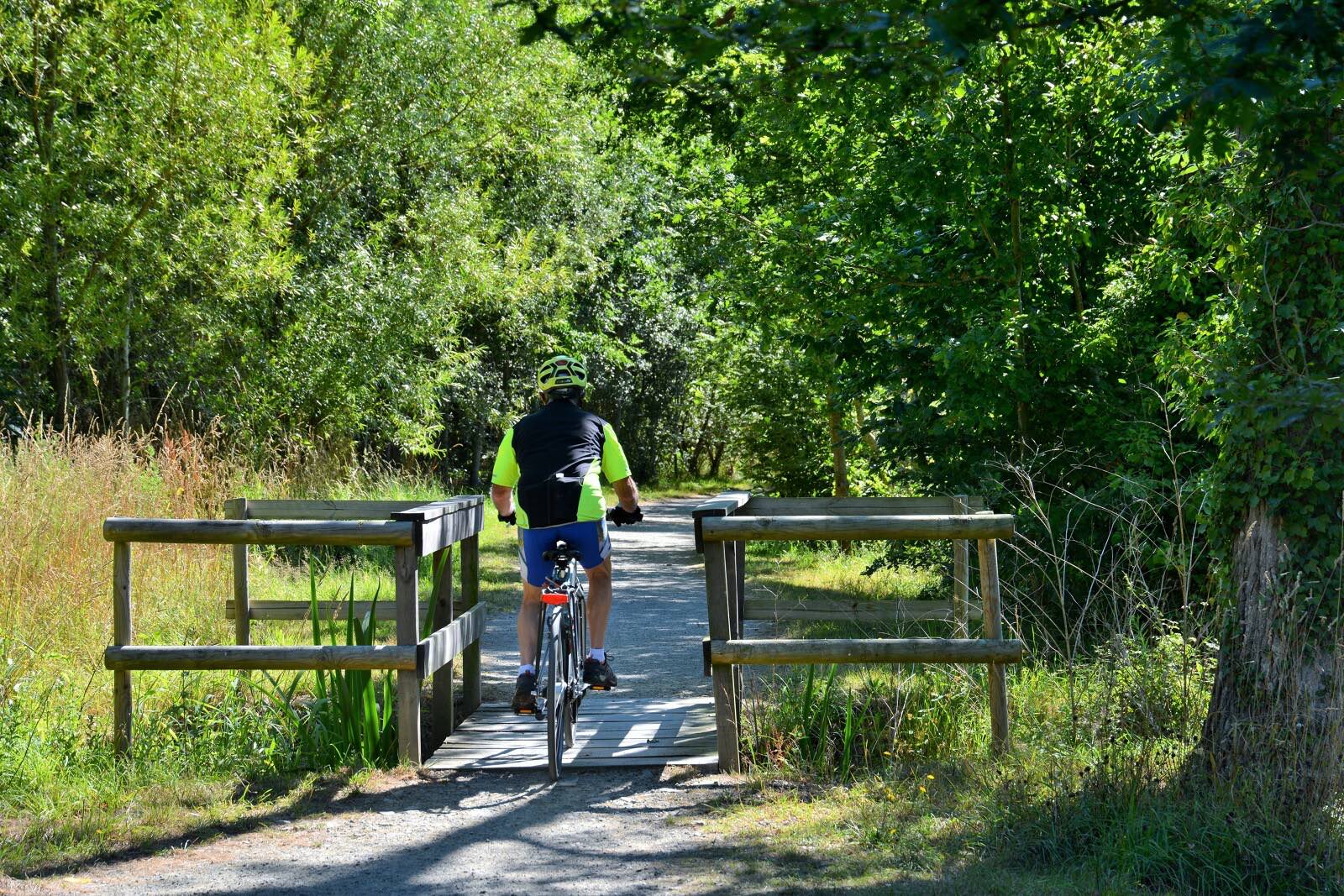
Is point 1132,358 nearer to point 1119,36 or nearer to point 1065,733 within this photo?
point 1119,36

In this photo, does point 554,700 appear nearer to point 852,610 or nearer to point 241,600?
point 852,610

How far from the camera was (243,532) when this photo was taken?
6.69 meters

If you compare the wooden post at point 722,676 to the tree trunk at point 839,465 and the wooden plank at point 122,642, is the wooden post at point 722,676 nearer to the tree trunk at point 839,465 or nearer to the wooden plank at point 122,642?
the wooden plank at point 122,642

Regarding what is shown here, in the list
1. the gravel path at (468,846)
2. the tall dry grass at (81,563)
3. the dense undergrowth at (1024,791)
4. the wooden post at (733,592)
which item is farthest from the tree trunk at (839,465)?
the gravel path at (468,846)

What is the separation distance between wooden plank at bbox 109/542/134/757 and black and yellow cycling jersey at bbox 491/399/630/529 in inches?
80.5

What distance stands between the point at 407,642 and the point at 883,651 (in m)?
2.48

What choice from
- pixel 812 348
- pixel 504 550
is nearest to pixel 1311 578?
pixel 812 348

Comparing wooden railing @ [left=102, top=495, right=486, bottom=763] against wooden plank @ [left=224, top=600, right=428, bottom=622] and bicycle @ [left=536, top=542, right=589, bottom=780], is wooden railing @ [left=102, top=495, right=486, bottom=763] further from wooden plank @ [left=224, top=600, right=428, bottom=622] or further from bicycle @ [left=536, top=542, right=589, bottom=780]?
wooden plank @ [left=224, top=600, right=428, bottom=622]

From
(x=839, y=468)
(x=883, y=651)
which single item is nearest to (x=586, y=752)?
(x=883, y=651)

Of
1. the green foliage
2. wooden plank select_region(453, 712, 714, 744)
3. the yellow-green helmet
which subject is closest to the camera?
the yellow-green helmet

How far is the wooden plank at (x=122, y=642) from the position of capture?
672 cm

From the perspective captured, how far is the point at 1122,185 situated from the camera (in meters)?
10.3

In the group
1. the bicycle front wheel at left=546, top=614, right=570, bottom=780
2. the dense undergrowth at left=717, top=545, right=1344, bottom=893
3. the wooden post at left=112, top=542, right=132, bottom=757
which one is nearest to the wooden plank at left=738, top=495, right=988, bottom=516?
the dense undergrowth at left=717, top=545, right=1344, bottom=893

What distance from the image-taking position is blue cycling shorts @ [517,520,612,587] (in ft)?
23.1
